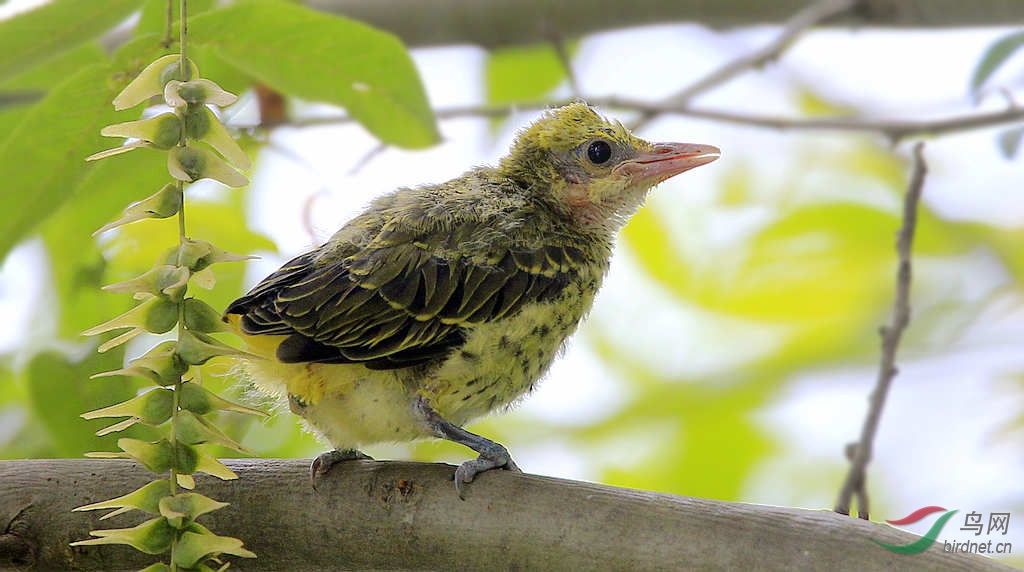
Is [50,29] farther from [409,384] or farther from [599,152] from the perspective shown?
[599,152]

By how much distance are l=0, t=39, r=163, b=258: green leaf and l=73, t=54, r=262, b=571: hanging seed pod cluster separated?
0.61 m

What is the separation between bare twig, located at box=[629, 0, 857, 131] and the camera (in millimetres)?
2926

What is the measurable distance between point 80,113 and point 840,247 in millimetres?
2283

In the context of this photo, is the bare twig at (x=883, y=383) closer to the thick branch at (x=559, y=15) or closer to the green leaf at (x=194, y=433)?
the thick branch at (x=559, y=15)

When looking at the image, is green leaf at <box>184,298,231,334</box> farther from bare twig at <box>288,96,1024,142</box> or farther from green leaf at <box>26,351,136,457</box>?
bare twig at <box>288,96,1024,142</box>

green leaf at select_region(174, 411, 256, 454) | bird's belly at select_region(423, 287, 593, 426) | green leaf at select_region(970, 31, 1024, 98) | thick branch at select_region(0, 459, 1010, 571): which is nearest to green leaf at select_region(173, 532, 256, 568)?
green leaf at select_region(174, 411, 256, 454)

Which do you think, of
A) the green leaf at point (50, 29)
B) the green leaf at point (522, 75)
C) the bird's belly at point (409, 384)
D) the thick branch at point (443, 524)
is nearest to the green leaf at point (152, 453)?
the thick branch at point (443, 524)

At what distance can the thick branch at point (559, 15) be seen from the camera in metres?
3.09

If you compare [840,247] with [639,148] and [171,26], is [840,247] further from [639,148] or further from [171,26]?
[171,26]

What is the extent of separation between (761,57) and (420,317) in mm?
1536

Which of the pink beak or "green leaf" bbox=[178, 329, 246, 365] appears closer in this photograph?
"green leaf" bbox=[178, 329, 246, 365]

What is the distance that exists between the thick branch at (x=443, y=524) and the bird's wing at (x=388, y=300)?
0.19m

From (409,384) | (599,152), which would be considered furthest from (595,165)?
(409,384)

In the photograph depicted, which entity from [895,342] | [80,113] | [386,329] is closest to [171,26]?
[80,113]
